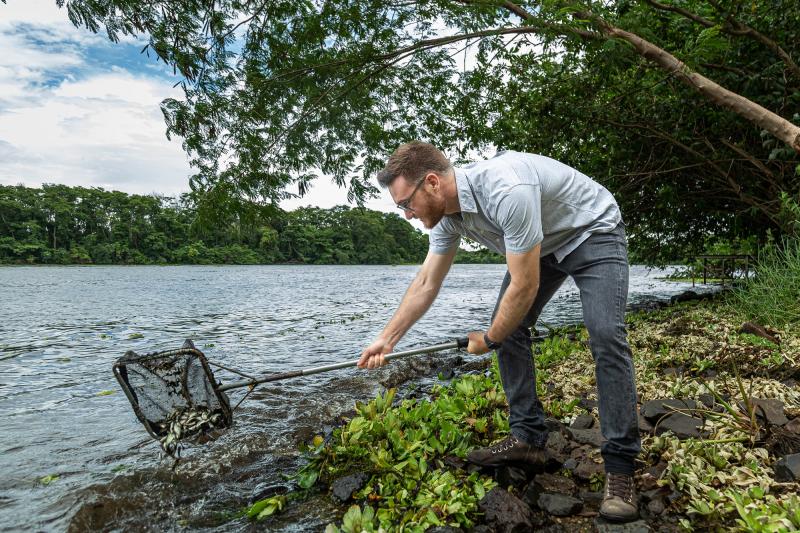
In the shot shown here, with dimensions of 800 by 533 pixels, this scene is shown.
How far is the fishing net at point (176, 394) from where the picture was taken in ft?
12.8

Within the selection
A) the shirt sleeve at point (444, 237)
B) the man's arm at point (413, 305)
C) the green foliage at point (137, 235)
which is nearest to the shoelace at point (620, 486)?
the man's arm at point (413, 305)

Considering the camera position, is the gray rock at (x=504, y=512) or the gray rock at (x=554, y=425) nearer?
the gray rock at (x=504, y=512)

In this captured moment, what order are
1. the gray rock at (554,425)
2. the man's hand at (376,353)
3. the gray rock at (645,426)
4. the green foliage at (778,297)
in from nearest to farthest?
the man's hand at (376,353), the gray rock at (645,426), the gray rock at (554,425), the green foliage at (778,297)

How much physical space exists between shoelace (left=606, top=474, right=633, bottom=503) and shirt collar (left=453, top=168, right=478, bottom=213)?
1719 millimetres

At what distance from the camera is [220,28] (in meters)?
7.21

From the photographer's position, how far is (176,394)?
4.07 meters

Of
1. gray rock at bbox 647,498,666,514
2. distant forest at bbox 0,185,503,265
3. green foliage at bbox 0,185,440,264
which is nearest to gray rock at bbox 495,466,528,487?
gray rock at bbox 647,498,666,514

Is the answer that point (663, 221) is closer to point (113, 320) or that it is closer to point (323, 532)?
point (323, 532)

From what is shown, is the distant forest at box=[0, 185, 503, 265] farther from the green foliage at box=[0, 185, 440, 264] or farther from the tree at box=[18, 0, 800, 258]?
the tree at box=[18, 0, 800, 258]

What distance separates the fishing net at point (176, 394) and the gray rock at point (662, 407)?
3.31 metres

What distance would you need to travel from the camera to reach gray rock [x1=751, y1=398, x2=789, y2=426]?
3281mm

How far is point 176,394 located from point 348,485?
1.67 metres

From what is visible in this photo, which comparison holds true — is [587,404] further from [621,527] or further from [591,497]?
[621,527]

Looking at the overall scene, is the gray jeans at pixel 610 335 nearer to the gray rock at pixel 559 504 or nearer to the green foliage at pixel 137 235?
the gray rock at pixel 559 504
